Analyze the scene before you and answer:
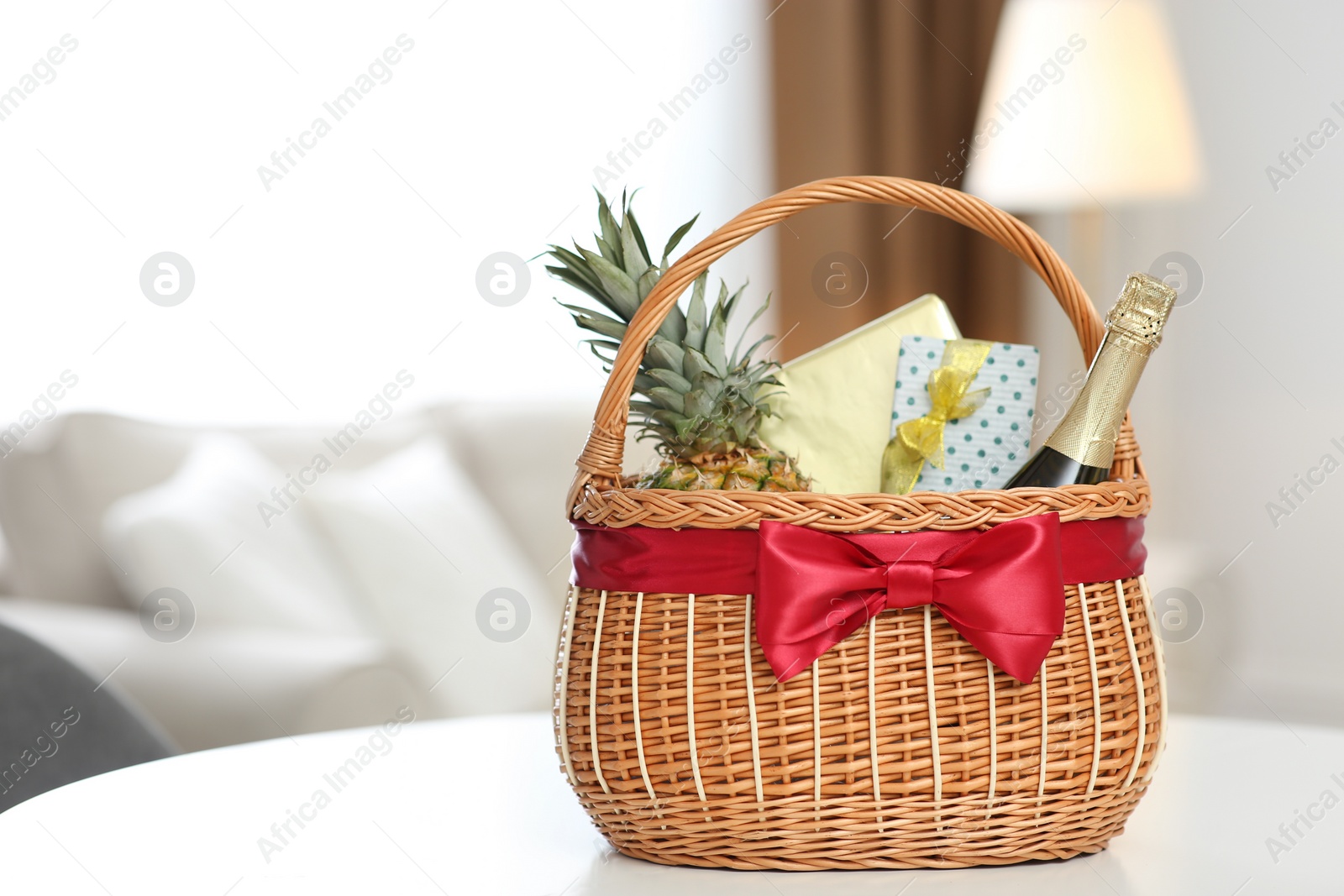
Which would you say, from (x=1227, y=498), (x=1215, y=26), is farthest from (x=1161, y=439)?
(x=1215, y=26)

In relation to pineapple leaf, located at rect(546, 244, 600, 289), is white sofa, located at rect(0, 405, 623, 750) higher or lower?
lower

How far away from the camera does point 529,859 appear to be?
2.46 ft

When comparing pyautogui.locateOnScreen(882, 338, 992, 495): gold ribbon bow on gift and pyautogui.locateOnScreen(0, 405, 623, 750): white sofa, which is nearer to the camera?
pyautogui.locateOnScreen(882, 338, 992, 495): gold ribbon bow on gift

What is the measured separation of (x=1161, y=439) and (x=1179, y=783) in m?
1.35

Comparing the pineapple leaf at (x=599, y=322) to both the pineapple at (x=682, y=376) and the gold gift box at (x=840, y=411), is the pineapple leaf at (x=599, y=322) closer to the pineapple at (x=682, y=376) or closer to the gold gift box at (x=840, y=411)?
the pineapple at (x=682, y=376)

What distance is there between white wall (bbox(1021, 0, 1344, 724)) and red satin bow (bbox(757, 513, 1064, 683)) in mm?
1224

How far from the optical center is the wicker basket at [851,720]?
68 centimetres

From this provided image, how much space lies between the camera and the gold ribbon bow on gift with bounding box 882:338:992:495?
0.90 meters

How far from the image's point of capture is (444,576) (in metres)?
2.04

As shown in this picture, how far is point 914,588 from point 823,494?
89mm

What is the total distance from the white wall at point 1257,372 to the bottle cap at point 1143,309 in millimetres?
1166

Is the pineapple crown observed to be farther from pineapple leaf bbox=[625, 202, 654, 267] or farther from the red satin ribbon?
the red satin ribbon

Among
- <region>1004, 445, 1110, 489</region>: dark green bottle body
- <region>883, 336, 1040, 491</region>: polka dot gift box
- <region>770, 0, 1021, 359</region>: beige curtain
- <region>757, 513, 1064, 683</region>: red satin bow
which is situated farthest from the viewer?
<region>770, 0, 1021, 359</region>: beige curtain

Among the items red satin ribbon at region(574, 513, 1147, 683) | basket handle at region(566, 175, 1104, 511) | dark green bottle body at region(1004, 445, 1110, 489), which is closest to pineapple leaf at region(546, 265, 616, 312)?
basket handle at region(566, 175, 1104, 511)
